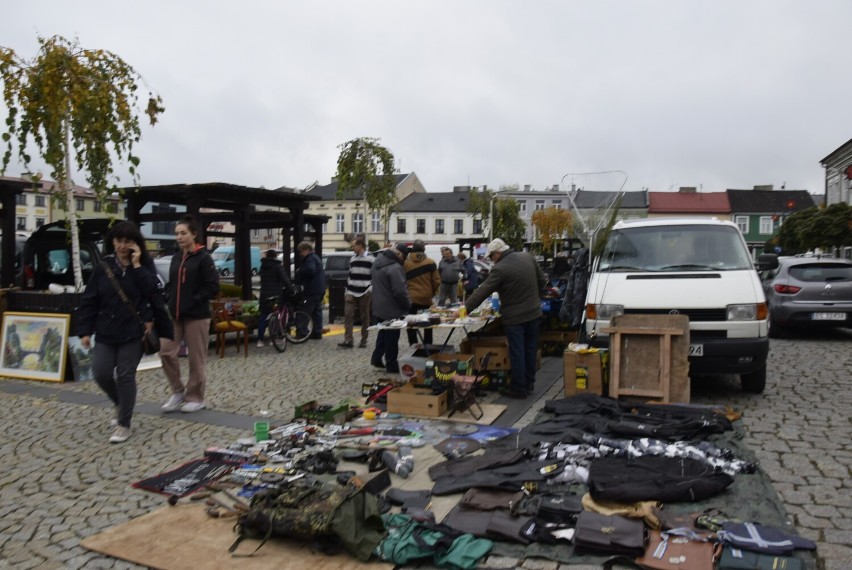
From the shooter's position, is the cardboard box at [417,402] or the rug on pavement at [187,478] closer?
the rug on pavement at [187,478]

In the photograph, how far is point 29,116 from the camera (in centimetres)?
954

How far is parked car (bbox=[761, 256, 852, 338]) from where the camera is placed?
1263cm

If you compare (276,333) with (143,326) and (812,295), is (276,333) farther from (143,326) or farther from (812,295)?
(812,295)

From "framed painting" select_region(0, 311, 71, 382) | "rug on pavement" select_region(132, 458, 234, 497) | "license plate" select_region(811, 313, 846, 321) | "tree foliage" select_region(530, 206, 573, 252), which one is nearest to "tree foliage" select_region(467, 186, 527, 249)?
"tree foliage" select_region(530, 206, 573, 252)

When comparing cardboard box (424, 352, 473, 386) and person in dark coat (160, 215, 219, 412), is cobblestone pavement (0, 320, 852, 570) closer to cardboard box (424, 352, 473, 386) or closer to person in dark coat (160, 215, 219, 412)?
person in dark coat (160, 215, 219, 412)

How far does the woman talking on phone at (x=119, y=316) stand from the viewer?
6.25m

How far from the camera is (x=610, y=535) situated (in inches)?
152

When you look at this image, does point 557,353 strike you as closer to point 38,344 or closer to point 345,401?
point 345,401

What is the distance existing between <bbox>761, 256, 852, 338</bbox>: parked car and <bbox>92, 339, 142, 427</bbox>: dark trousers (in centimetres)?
1163

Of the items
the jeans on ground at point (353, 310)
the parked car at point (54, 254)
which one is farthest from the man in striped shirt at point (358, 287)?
the parked car at point (54, 254)

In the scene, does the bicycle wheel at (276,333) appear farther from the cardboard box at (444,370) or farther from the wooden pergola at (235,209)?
the cardboard box at (444,370)

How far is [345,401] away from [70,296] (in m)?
4.87

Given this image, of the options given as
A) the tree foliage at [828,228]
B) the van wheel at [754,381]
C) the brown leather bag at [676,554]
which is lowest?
the brown leather bag at [676,554]

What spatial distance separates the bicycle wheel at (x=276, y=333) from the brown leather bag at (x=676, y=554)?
8.84 metres
